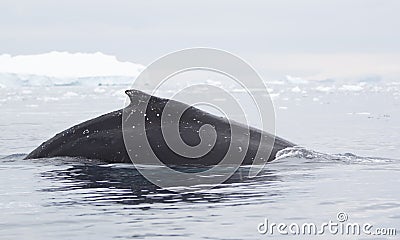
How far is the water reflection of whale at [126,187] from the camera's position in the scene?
24.2 feet

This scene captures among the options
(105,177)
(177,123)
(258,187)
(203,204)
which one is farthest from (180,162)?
(203,204)

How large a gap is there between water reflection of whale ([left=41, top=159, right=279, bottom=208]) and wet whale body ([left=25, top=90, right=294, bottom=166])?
10.7 inches

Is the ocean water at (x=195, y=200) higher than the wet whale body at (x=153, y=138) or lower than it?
A: lower

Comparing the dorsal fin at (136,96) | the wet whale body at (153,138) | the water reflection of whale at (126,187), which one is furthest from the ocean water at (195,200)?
the dorsal fin at (136,96)

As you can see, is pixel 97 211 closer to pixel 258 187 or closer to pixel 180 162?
pixel 258 187

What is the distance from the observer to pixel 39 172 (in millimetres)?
9734

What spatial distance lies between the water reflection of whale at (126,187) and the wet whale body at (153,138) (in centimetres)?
27

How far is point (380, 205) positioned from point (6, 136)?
13206mm

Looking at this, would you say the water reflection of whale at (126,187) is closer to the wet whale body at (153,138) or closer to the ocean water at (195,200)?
the ocean water at (195,200)

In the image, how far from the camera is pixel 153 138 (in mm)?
10164

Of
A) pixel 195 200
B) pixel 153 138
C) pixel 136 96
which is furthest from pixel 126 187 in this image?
pixel 136 96

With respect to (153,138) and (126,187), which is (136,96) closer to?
(153,138)

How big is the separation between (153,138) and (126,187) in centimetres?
196

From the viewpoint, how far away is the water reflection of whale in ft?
24.2
